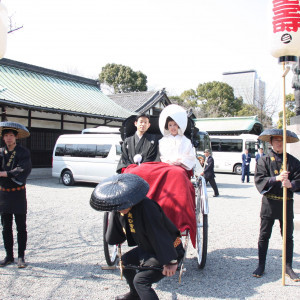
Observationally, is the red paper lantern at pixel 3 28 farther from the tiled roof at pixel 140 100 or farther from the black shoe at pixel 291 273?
the tiled roof at pixel 140 100

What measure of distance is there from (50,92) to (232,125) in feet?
54.3

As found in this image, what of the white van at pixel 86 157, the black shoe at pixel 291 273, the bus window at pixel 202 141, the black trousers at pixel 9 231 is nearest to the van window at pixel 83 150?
the white van at pixel 86 157

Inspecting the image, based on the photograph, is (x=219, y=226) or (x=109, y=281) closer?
(x=109, y=281)

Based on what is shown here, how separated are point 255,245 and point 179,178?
2.28 m

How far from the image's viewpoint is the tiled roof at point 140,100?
21.9 meters

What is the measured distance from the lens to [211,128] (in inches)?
1062

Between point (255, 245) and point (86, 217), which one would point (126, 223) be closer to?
point (255, 245)

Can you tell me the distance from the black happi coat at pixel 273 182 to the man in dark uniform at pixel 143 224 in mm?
1475

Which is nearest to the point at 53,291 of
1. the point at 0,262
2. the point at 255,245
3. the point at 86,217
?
the point at 0,262

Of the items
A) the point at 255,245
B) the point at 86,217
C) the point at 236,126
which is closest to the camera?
the point at 255,245

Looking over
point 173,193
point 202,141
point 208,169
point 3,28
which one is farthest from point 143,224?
point 202,141

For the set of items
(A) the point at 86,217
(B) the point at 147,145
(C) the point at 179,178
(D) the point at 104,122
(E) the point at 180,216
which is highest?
(D) the point at 104,122

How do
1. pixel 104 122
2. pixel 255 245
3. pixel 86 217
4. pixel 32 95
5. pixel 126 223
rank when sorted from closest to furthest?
pixel 126 223, pixel 255 245, pixel 86 217, pixel 32 95, pixel 104 122

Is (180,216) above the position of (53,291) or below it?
above
